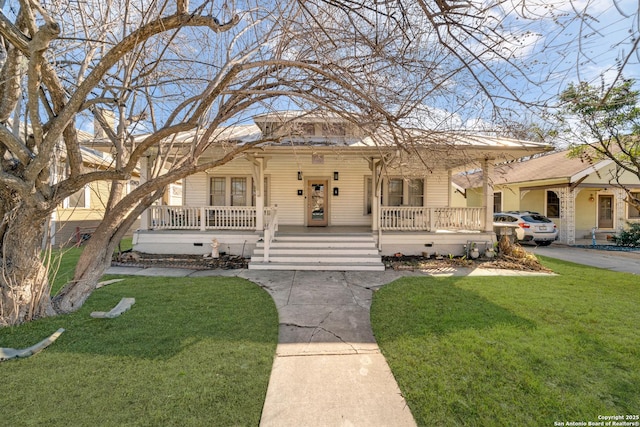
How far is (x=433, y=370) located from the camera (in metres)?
2.95

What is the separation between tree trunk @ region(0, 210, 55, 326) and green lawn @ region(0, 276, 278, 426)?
259 millimetres

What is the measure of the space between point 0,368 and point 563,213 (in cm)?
1926

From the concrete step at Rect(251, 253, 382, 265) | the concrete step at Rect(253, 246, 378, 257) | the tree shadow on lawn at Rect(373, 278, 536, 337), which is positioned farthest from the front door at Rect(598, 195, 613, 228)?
the tree shadow on lawn at Rect(373, 278, 536, 337)

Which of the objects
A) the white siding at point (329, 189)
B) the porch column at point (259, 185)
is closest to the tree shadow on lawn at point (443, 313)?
the porch column at point (259, 185)

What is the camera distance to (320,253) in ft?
26.4

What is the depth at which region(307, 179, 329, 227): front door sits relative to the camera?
11.8 meters

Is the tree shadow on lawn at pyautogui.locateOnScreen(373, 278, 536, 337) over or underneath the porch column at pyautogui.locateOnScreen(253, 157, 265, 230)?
underneath

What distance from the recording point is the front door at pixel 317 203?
11.8 metres

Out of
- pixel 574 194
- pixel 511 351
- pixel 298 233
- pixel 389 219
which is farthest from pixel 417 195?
pixel 511 351

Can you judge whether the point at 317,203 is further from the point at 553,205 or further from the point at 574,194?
the point at 553,205

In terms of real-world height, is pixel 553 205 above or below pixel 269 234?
above

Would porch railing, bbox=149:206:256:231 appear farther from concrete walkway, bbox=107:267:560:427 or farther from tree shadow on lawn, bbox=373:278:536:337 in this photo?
tree shadow on lawn, bbox=373:278:536:337

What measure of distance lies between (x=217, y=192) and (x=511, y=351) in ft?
36.3

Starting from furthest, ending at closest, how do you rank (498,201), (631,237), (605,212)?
(498,201)
(605,212)
(631,237)
